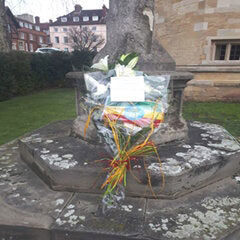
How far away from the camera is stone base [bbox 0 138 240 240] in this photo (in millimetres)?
1552

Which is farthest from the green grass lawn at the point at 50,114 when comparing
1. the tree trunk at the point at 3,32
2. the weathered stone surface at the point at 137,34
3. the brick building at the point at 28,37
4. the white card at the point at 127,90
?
the brick building at the point at 28,37

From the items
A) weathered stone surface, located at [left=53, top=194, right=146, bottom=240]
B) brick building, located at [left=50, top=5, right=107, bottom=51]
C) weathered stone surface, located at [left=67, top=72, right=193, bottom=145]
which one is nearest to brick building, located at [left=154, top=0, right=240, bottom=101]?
weathered stone surface, located at [left=67, top=72, right=193, bottom=145]

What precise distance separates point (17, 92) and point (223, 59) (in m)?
8.54

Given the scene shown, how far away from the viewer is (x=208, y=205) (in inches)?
72.6

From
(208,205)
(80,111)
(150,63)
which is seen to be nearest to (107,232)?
(208,205)

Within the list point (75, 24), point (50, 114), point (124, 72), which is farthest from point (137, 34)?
point (75, 24)

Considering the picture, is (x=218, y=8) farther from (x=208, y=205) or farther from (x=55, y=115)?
(x=208, y=205)

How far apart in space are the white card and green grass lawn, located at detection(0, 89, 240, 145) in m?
3.06

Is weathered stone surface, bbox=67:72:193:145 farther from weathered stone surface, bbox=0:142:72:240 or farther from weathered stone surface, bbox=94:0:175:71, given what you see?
weathered stone surface, bbox=0:142:72:240

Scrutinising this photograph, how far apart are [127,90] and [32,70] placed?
33.1 ft

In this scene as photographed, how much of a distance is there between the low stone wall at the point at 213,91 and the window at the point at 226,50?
86cm

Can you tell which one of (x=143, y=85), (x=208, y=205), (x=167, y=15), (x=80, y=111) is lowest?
(x=208, y=205)

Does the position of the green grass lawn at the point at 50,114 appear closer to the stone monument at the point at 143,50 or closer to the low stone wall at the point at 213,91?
the low stone wall at the point at 213,91

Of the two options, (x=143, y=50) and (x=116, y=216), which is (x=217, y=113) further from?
(x=116, y=216)
